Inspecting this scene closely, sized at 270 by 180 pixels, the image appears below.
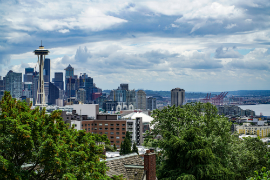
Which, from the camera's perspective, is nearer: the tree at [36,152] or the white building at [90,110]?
the tree at [36,152]

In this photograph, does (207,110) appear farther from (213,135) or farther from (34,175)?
(34,175)

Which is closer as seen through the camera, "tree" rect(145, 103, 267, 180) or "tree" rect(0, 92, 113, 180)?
"tree" rect(0, 92, 113, 180)

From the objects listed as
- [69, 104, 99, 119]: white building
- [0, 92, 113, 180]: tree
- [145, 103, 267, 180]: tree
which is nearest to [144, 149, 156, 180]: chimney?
[145, 103, 267, 180]: tree

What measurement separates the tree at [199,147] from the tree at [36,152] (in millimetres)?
13253

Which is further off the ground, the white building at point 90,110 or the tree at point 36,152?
the tree at point 36,152

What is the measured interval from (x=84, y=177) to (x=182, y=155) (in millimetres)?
14939

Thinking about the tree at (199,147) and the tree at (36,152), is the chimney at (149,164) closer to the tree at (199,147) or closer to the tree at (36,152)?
the tree at (199,147)

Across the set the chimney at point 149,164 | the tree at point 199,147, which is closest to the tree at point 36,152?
the chimney at point 149,164

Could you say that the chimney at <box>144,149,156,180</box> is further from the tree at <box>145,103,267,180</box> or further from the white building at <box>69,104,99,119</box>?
the white building at <box>69,104,99,119</box>

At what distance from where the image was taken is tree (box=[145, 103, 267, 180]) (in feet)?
94.2

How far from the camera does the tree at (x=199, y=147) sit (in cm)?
2872

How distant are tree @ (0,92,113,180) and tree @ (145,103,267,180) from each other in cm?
1325

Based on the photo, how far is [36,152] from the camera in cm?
1482

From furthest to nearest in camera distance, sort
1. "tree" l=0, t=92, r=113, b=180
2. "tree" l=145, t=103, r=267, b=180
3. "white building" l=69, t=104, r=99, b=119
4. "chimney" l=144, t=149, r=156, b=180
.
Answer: "white building" l=69, t=104, r=99, b=119 < "tree" l=145, t=103, r=267, b=180 < "chimney" l=144, t=149, r=156, b=180 < "tree" l=0, t=92, r=113, b=180
